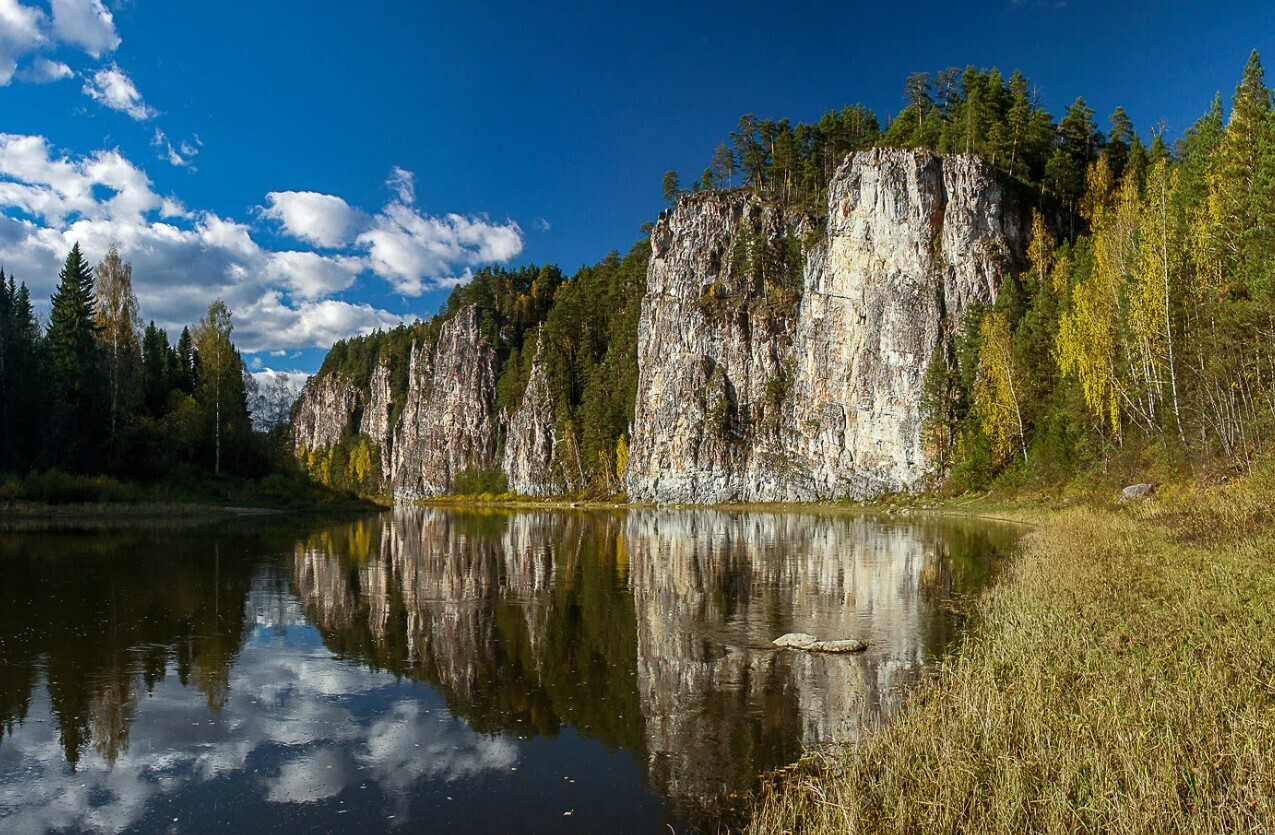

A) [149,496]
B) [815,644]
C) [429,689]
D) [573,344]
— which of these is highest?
[573,344]

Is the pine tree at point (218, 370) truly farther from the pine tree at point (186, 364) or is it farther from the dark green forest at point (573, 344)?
the dark green forest at point (573, 344)

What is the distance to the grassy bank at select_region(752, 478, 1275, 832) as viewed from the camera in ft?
21.0

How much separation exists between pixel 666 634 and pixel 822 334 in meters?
76.8

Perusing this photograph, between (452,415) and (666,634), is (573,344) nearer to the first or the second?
(452,415)

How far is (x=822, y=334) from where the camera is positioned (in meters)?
89.6

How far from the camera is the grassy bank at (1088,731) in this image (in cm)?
640

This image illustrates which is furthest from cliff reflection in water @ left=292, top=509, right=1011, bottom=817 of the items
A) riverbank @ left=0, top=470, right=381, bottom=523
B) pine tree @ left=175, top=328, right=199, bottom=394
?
pine tree @ left=175, top=328, right=199, bottom=394

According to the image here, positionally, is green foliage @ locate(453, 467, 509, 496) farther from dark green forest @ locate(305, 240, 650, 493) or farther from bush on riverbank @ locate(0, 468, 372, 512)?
bush on riverbank @ locate(0, 468, 372, 512)

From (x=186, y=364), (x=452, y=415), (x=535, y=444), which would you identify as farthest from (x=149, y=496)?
(x=452, y=415)

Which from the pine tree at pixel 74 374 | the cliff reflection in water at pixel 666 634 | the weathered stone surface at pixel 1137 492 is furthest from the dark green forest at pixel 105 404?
the weathered stone surface at pixel 1137 492

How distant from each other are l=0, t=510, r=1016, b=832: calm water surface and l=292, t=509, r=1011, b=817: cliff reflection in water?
7 centimetres

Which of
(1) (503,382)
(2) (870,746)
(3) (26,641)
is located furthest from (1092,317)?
(1) (503,382)

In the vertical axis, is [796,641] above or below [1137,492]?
below

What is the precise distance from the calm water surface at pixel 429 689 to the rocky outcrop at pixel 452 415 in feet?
420
